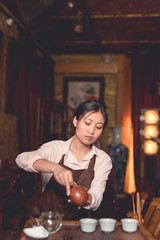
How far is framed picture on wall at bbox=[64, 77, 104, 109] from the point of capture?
24.8 ft

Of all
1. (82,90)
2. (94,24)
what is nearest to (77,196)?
(94,24)

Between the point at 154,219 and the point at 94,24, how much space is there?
14.9 feet

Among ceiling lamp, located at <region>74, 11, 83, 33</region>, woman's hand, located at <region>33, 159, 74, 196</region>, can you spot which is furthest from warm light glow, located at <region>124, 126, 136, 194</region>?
woman's hand, located at <region>33, 159, 74, 196</region>

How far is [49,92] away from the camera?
7242 millimetres

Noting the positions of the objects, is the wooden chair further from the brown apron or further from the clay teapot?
the clay teapot

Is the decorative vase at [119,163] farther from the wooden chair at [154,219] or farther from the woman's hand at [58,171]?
the woman's hand at [58,171]

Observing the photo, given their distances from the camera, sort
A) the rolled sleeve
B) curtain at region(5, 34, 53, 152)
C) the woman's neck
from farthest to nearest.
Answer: curtain at region(5, 34, 53, 152) → the woman's neck → the rolled sleeve

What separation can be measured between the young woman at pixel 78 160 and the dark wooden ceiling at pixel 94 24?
199 centimetres

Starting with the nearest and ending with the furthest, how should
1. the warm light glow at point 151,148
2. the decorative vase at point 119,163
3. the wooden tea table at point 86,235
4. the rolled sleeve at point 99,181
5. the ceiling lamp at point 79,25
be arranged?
the wooden tea table at point 86,235, the rolled sleeve at point 99,181, the ceiling lamp at point 79,25, the decorative vase at point 119,163, the warm light glow at point 151,148

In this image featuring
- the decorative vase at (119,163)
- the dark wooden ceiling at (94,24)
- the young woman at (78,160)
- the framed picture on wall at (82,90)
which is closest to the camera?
→ the young woman at (78,160)

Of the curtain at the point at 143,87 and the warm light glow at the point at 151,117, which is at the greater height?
the curtain at the point at 143,87

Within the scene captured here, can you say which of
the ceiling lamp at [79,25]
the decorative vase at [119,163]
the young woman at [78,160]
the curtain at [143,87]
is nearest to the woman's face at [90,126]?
the young woman at [78,160]

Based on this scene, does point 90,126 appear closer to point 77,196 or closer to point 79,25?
point 77,196

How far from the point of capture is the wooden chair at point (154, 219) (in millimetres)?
1897
